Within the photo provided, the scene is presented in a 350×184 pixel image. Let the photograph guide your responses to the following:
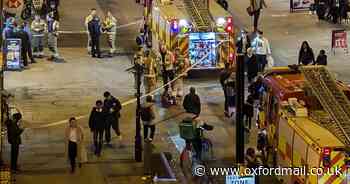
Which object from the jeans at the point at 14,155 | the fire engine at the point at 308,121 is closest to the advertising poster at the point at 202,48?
the fire engine at the point at 308,121

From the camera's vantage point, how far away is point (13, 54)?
3441cm

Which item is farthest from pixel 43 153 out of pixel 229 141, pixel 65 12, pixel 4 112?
pixel 65 12

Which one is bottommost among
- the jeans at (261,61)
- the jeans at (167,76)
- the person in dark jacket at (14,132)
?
the person in dark jacket at (14,132)

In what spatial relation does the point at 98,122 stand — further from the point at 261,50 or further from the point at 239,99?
the point at 261,50

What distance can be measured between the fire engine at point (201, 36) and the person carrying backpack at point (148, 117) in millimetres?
6977

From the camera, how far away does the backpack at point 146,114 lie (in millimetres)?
25547

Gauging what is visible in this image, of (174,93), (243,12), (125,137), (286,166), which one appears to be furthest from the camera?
(243,12)

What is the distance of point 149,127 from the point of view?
1024 inches

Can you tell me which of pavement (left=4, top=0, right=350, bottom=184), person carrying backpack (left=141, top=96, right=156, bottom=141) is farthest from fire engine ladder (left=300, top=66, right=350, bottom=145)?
person carrying backpack (left=141, top=96, right=156, bottom=141)

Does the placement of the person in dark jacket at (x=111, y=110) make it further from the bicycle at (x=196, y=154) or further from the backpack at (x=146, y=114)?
the bicycle at (x=196, y=154)

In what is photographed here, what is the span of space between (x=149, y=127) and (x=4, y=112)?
3556 millimetres

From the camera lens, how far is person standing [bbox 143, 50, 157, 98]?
2956 centimetres

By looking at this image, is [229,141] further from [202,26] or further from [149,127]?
[202,26]

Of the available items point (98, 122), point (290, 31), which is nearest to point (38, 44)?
point (290, 31)
